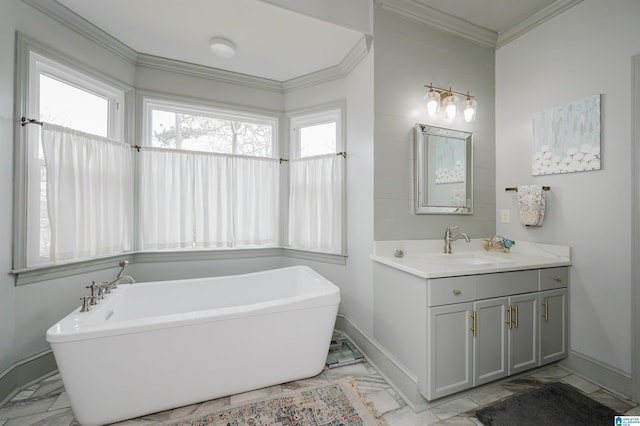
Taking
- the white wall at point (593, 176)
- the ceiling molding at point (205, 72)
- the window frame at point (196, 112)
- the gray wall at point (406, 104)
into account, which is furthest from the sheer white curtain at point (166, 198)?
the white wall at point (593, 176)

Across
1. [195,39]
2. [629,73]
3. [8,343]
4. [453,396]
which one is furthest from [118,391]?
[629,73]

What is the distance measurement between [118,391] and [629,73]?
375 centimetres

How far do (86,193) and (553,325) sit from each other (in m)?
3.78

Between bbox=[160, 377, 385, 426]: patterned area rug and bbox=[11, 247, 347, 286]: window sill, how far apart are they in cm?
116

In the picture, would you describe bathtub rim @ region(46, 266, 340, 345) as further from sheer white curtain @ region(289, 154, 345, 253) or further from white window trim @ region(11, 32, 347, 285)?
sheer white curtain @ region(289, 154, 345, 253)

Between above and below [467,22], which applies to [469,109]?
below

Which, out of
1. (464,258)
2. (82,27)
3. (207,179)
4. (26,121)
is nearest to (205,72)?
(82,27)

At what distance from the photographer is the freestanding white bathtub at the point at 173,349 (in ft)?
4.44

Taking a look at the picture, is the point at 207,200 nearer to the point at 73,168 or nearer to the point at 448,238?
the point at 73,168

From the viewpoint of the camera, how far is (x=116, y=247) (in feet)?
7.41

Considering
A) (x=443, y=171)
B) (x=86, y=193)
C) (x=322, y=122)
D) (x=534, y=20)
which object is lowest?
(x=86, y=193)

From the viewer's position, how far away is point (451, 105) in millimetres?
2141

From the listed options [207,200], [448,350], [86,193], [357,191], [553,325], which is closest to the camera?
[448,350]

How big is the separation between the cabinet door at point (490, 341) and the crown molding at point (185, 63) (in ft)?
7.18
